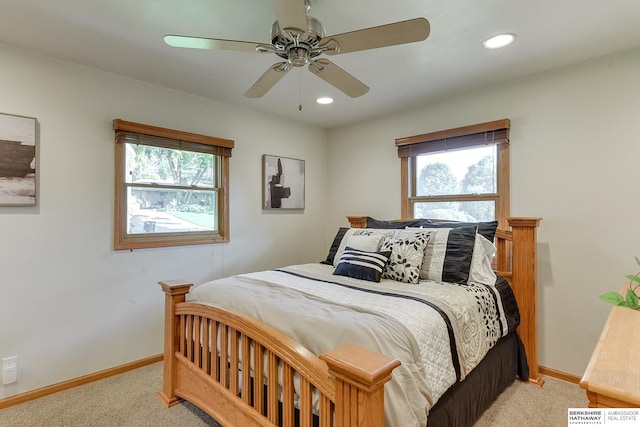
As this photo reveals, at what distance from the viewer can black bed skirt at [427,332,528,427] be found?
1.52m

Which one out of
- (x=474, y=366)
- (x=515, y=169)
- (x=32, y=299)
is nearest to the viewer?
(x=474, y=366)

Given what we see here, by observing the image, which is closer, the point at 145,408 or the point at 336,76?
the point at 336,76

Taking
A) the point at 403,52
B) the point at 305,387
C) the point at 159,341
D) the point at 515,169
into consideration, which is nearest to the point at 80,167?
the point at 159,341

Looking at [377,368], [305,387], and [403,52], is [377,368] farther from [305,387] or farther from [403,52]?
[403,52]

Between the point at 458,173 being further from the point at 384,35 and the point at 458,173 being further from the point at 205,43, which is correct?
the point at 205,43

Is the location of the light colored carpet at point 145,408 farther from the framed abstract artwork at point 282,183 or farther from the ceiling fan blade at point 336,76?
the ceiling fan blade at point 336,76

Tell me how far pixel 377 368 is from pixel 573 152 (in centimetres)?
247

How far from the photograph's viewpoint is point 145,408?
2.08 metres

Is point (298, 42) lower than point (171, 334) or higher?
higher

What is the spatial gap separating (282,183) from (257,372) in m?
2.48

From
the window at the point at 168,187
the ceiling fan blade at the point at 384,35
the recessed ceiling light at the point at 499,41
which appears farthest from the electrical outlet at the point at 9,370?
the recessed ceiling light at the point at 499,41

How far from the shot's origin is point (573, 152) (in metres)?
2.41

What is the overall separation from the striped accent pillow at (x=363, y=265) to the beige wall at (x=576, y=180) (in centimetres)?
133

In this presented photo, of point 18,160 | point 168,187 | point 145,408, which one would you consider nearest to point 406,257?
point 145,408
